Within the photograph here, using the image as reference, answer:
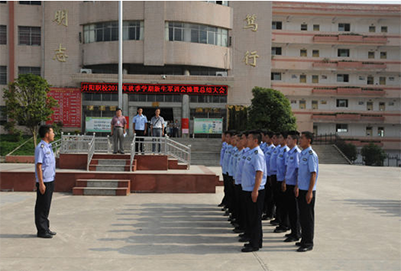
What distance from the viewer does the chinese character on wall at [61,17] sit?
1387 inches

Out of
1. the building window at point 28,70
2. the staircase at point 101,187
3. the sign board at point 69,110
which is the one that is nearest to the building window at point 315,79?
the sign board at point 69,110

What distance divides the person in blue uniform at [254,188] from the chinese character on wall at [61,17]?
33.6 metres

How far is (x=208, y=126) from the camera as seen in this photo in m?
34.1

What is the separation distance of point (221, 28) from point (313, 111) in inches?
682

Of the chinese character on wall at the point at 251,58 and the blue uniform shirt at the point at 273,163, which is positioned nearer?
the blue uniform shirt at the point at 273,163

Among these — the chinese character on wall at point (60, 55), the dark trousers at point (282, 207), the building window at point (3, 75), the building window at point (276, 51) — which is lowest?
the dark trousers at point (282, 207)

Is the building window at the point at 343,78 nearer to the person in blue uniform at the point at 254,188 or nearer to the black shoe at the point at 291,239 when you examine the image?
the black shoe at the point at 291,239

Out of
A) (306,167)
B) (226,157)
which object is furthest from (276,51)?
(306,167)

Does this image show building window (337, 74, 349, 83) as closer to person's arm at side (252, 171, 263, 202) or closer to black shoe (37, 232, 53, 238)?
person's arm at side (252, 171, 263, 202)

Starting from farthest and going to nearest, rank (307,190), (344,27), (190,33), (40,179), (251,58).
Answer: (344,27) → (251,58) → (190,33) → (40,179) → (307,190)

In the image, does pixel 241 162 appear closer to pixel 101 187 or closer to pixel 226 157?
pixel 226 157

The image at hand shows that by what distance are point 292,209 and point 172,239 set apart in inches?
89.0

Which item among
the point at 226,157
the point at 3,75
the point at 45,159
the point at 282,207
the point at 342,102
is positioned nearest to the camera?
the point at 45,159

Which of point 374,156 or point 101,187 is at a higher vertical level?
point 101,187
